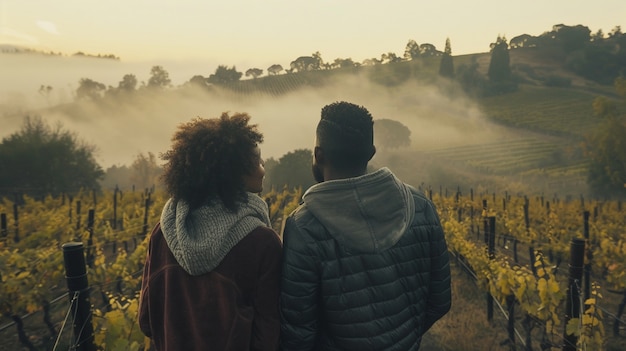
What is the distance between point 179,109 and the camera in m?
88.6

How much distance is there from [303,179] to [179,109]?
6885 cm

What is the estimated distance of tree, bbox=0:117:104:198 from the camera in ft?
78.7

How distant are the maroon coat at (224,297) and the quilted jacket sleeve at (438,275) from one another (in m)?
0.72

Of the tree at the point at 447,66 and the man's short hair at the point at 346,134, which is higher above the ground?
the tree at the point at 447,66

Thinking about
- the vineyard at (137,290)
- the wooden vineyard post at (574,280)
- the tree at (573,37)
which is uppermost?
the tree at (573,37)

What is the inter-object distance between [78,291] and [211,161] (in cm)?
136

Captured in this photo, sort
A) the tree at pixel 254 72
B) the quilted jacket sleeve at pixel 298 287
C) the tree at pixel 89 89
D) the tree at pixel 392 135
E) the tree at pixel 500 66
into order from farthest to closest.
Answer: the tree at pixel 254 72
the tree at pixel 89 89
the tree at pixel 500 66
the tree at pixel 392 135
the quilted jacket sleeve at pixel 298 287

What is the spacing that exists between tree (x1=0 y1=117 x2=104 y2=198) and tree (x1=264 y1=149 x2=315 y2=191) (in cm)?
1212

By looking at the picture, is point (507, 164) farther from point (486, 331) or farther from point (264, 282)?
point (264, 282)

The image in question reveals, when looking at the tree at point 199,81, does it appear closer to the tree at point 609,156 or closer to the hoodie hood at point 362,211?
the tree at point 609,156

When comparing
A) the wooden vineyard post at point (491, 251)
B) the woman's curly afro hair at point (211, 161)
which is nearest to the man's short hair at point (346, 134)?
the woman's curly afro hair at point (211, 161)

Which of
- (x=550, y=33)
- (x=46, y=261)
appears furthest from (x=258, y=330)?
(x=550, y=33)

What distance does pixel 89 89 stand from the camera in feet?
295

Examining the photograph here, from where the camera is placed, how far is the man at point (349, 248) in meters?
1.59
